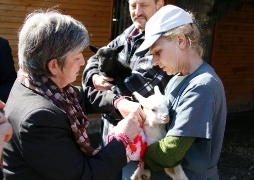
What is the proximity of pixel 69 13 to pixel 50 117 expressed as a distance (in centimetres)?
515

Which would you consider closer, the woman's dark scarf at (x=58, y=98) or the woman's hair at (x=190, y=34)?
the woman's dark scarf at (x=58, y=98)

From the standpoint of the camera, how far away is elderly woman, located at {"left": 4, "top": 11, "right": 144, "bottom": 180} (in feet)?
5.90

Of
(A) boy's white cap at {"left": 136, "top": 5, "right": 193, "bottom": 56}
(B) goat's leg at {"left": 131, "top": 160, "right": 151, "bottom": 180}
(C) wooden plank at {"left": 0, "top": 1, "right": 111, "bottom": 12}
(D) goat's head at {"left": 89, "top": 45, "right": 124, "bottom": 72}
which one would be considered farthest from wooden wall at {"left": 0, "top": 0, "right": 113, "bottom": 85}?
(B) goat's leg at {"left": 131, "top": 160, "right": 151, "bottom": 180}

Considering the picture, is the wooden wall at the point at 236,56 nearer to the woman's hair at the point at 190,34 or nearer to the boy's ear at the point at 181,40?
the woman's hair at the point at 190,34

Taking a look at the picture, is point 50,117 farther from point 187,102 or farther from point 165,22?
point 165,22

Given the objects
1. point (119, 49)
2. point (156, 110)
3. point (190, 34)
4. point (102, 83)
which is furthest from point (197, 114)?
point (119, 49)

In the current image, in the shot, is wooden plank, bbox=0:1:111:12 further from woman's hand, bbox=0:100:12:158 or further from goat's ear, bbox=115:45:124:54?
woman's hand, bbox=0:100:12:158

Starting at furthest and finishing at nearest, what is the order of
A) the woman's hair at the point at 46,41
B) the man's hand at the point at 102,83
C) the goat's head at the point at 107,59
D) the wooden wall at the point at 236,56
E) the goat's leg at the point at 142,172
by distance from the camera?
the wooden wall at the point at 236,56 < the goat's head at the point at 107,59 < the man's hand at the point at 102,83 < the goat's leg at the point at 142,172 < the woman's hair at the point at 46,41

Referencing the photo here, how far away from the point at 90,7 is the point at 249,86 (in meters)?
5.99

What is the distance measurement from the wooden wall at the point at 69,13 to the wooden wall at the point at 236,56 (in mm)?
3562

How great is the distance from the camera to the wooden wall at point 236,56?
9.34 m

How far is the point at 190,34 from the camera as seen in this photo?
2.27 m

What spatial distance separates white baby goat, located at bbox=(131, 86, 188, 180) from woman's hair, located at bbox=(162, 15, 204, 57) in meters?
0.42

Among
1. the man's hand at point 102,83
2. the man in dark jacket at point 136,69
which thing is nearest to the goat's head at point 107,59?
the man in dark jacket at point 136,69
